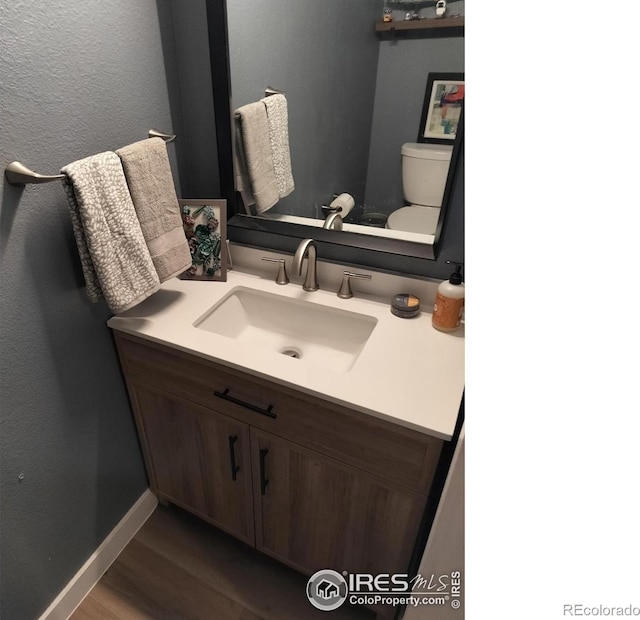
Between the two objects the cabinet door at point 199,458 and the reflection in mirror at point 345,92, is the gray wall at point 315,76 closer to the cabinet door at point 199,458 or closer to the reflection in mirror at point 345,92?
the reflection in mirror at point 345,92

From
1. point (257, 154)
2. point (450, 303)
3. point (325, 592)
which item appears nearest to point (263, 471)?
point (325, 592)

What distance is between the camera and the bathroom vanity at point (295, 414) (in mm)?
851

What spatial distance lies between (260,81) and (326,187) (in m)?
0.35

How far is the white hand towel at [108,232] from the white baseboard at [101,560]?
88 centimetres

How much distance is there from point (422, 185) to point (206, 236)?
0.67 m

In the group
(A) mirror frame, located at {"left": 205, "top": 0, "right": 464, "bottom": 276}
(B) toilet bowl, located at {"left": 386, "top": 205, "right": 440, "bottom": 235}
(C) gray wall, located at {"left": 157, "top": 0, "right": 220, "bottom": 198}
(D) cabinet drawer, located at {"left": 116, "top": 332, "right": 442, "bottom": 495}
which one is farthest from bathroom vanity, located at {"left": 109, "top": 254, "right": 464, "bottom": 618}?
(C) gray wall, located at {"left": 157, "top": 0, "right": 220, "bottom": 198}

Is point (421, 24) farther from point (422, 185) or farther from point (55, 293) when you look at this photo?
point (55, 293)

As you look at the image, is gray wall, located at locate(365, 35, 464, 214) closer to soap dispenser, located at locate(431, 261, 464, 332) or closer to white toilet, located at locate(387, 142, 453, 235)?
white toilet, located at locate(387, 142, 453, 235)

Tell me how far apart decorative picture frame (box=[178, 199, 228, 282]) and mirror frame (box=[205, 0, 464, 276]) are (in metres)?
0.09

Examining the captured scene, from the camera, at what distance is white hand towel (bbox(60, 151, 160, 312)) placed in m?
0.81

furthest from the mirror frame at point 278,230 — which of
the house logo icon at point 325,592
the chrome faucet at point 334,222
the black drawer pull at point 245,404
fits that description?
the house logo icon at point 325,592
